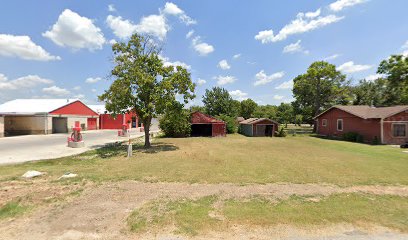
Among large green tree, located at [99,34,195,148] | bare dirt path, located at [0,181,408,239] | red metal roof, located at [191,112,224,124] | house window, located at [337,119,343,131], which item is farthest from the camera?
red metal roof, located at [191,112,224,124]

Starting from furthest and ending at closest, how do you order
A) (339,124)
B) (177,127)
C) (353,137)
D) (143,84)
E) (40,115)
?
(40,115)
(339,124)
(177,127)
(353,137)
(143,84)

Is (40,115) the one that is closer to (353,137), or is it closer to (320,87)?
(353,137)

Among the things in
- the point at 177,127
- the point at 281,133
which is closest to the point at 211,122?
the point at 177,127

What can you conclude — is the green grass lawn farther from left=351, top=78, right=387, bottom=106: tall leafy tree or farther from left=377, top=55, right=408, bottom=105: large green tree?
left=351, top=78, right=387, bottom=106: tall leafy tree

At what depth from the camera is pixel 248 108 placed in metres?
71.2

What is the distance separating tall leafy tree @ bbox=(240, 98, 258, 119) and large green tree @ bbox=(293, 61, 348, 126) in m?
25.2

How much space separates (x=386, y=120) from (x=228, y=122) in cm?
2125

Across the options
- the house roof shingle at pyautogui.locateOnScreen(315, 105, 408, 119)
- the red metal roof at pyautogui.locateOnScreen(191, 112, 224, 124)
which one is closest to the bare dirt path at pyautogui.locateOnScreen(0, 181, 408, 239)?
the house roof shingle at pyautogui.locateOnScreen(315, 105, 408, 119)

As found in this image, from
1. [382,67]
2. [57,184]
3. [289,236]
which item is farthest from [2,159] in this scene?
[382,67]

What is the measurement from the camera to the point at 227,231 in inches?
202

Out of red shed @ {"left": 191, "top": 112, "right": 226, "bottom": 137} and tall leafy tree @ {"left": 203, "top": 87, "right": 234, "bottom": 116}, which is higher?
tall leafy tree @ {"left": 203, "top": 87, "right": 234, "bottom": 116}

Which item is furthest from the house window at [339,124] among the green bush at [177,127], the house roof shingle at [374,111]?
the green bush at [177,127]

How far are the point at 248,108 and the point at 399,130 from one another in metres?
47.4

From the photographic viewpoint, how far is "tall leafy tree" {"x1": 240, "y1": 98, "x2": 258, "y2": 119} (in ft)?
233
